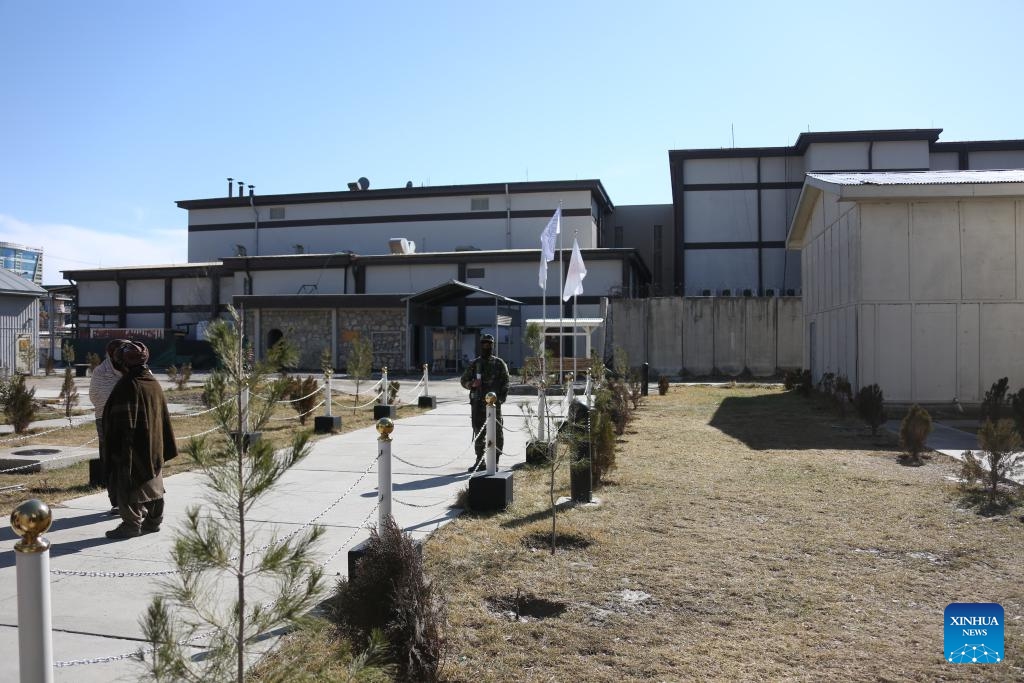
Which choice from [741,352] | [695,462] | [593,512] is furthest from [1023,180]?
[741,352]

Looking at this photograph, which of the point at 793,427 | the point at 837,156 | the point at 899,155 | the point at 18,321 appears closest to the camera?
the point at 793,427

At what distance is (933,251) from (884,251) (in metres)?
1.13

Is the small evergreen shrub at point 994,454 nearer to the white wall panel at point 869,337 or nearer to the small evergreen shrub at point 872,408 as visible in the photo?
the small evergreen shrub at point 872,408

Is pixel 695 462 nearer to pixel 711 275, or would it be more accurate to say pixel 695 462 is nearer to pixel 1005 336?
pixel 1005 336

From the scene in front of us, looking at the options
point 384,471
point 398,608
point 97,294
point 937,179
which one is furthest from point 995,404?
point 97,294

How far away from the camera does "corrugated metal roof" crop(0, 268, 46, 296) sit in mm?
28125

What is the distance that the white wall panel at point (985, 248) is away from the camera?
59.5ft

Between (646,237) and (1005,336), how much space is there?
3824cm

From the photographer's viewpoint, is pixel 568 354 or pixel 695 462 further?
pixel 568 354

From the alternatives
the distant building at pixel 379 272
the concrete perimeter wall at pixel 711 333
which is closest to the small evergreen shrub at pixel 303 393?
the distant building at pixel 379 272

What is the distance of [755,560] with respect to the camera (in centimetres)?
637

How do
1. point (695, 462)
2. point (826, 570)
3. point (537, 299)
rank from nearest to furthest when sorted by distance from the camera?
point (826, 570) < point (695, 462) < point (537, 299)

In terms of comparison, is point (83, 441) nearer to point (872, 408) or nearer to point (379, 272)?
point (872, 408)

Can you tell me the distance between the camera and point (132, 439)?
7.02m
